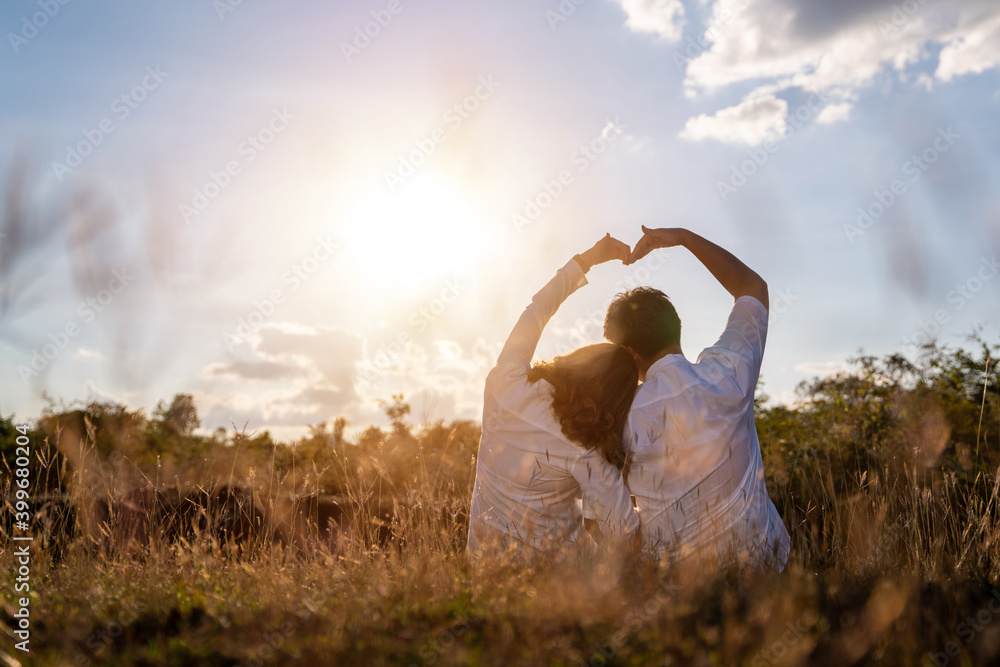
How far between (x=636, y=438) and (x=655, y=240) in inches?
68.4

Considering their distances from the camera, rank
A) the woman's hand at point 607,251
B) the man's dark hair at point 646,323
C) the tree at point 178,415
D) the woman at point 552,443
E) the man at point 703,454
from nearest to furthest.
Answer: the man at point 703,454
the woman at point 552,443
the man's dark hair at point 646,323
the woman's hand at point 607,251
the tree at point 178,415

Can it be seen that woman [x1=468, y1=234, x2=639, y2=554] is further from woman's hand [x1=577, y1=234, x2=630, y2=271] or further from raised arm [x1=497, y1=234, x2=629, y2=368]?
woman's hand [x1=577, y1=234, x2=630, y2=271]

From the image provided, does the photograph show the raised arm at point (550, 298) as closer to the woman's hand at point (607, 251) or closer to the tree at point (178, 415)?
the woman's hand at point (607, 251)

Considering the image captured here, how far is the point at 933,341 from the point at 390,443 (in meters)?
7.36

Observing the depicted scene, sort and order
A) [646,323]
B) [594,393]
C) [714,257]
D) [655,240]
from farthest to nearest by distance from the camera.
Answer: [655,240] < [714,257] < [646,323] < [594,393]

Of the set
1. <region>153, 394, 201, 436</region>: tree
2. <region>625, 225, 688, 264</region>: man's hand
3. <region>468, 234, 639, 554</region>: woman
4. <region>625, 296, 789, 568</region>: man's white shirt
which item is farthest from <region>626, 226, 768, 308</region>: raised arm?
<region>153, 394, 201, 436</region>: tree

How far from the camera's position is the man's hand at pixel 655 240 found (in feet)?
14.8

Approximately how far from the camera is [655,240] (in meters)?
4.65

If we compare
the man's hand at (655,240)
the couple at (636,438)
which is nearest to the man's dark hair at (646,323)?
the couple at (636,438)

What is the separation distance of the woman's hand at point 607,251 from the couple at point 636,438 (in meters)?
0.67

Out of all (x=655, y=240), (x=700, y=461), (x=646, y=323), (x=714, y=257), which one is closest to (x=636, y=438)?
(x=700, y=461)

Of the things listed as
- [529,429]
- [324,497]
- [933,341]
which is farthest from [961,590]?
[933,341]

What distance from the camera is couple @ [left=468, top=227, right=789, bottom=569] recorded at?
10.8 feet

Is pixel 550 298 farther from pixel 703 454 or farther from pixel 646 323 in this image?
pixel 703 454
